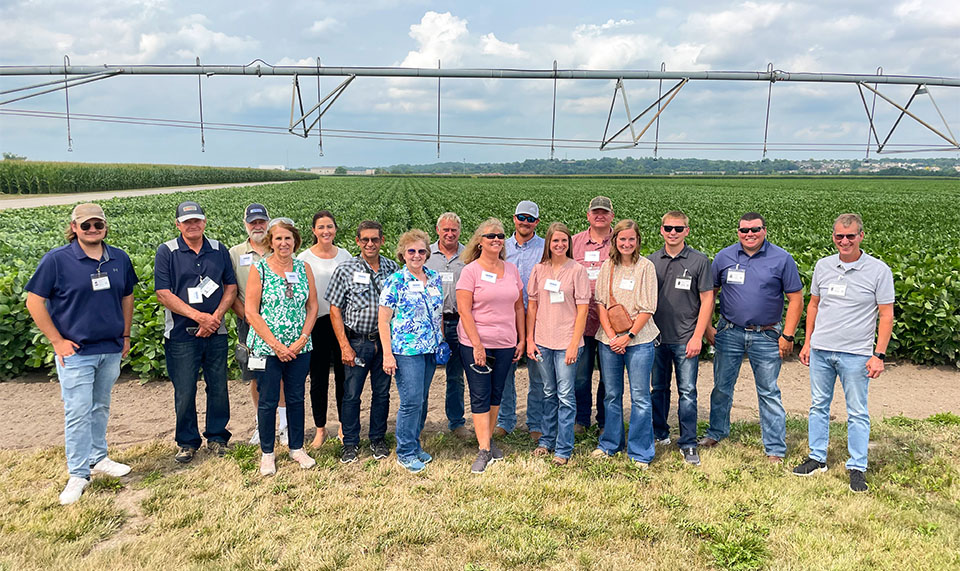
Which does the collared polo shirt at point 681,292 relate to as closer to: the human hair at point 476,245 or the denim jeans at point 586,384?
the denim jeans at point 586,384

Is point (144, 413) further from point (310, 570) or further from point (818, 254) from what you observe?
point (818, 254)

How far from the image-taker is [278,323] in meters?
4.90

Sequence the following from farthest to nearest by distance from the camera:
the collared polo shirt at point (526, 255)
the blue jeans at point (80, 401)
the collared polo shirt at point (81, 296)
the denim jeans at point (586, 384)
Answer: the collared polo shirt at point (526, 255) → the denim jeans at point (586, 384) → the blue jeans at point (80, 401) → the collared polo shirt at point (81, 296)

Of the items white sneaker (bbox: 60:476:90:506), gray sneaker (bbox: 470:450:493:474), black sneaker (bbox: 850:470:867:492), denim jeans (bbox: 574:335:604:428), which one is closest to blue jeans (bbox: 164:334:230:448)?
white sneaker (bbox: 60:476:90:506)

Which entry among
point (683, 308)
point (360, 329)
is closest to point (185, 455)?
point (360, 329)

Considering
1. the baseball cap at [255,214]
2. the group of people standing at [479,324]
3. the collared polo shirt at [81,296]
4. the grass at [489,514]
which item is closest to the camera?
the grass at [489,514]

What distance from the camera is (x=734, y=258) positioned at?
517cm

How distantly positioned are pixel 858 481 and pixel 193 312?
5.69 m

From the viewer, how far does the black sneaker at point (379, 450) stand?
5.29m

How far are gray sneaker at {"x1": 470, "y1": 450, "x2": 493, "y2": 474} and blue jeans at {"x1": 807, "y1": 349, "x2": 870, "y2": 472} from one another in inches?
111

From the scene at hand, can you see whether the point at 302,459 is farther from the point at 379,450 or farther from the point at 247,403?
the point at 247,403

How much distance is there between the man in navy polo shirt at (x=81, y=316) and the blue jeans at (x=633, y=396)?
4.16 m

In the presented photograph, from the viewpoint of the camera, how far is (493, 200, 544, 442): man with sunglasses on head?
5.61 m

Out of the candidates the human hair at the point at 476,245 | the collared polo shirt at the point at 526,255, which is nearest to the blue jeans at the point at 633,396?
the collared polo shirt at the point at 526,255
